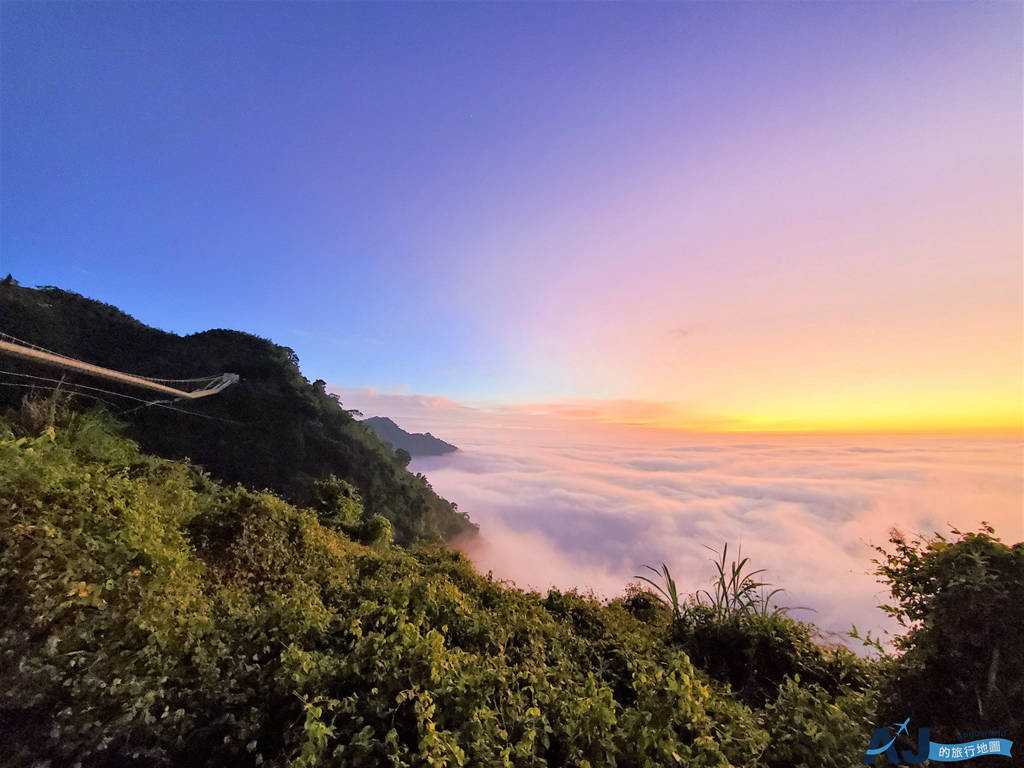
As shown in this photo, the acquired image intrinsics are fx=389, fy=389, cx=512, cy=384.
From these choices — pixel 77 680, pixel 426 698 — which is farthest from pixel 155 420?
pixel 426 698

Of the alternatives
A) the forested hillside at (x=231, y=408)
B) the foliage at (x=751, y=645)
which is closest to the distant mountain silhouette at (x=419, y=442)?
the forested hillside at (x=231, y=408)

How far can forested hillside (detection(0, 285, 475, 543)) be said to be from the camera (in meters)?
25.0

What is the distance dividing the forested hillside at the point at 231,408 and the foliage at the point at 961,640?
1103 inches

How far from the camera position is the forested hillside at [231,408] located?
25.0m

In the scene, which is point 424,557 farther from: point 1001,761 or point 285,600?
point 1001,761

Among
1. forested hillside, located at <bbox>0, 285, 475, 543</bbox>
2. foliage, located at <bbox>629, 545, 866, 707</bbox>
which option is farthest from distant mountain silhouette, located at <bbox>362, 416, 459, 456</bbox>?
foliage, located at <bbox>629, 545, 866, 707</bbox>

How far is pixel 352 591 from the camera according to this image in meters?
6.15

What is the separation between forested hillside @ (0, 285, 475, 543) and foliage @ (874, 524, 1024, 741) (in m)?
28.0

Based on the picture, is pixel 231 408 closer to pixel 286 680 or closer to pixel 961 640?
pixel 286 680

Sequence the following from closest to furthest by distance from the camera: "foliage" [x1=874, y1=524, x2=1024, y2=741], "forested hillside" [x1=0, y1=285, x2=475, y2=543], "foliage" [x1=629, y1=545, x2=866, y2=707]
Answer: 1. "foliage" [x1=874, y1=524, x2=1024, y2=741]
2. "foliage" [x1=629, y1=545, x2=866, y2=707]
3. "forested hillside" [x1=0, y1=285, x2=475, y2=543]

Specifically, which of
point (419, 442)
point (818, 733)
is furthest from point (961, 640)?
point (419, 442)

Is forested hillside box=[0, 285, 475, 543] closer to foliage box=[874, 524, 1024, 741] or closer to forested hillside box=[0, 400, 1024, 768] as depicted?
forested hillside box=[0, 400, 1024, 768]

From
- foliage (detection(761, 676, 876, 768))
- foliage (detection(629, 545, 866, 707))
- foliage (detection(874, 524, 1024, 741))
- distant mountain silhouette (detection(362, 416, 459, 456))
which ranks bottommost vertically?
distant mountain silhouette (detection(362, 416, 459, 456))

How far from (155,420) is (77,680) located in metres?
31.4
